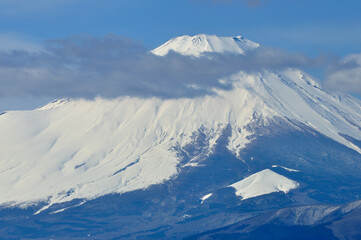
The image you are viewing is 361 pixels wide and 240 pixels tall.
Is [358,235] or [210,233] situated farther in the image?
[210,233]

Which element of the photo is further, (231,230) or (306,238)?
(231,230)

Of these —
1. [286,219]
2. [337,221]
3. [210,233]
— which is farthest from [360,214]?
[210,233]

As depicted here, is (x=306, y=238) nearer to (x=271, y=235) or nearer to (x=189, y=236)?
(x=271, y=235)

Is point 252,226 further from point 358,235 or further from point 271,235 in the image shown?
point 358,235

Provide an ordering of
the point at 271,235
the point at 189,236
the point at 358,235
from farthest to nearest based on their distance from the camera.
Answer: the point at 189,236
the point at 271,235
the point at 358,235

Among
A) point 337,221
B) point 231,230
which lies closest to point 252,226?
point 231,230

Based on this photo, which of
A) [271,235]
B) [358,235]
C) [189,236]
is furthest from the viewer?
[189,236]

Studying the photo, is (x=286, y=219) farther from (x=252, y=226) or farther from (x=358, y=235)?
(x=358, y=235)

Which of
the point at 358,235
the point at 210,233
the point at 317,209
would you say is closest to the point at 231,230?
Result: the point at 210,233
